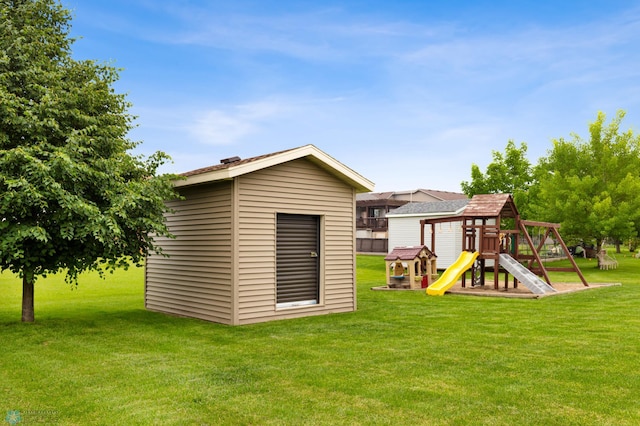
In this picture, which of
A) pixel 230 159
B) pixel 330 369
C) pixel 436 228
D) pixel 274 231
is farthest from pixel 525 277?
pixel 436 228

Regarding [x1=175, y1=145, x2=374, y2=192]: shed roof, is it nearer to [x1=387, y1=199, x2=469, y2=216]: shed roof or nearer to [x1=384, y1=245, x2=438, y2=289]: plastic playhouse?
[x1=384, y1=245, x2=438, y2=289]: plastic playhouse

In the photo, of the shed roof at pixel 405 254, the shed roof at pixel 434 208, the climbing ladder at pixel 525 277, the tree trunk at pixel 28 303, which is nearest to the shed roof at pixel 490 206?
the climbing ladder at pixel 525 277

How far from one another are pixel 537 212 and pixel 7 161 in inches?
1074

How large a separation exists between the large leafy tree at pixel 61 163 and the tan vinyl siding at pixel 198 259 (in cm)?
71

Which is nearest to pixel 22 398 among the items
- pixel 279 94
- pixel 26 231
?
pixel 26 231

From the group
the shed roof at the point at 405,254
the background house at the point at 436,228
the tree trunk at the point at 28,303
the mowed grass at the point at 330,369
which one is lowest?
the mowed grass at the point at 330,369

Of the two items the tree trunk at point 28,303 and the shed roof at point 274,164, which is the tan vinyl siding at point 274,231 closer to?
the shed roof at point 274,164

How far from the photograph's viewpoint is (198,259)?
10570mm

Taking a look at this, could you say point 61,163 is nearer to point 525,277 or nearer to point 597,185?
point 525,277

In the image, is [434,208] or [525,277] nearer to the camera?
[525,277]

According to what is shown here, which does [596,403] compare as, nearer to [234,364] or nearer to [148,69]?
[234,364]

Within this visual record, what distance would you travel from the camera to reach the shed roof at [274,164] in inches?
378

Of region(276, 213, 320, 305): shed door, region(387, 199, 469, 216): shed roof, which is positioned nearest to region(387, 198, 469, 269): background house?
region(387, 199, 469, 216): shed roof

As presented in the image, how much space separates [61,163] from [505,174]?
3287 cm
